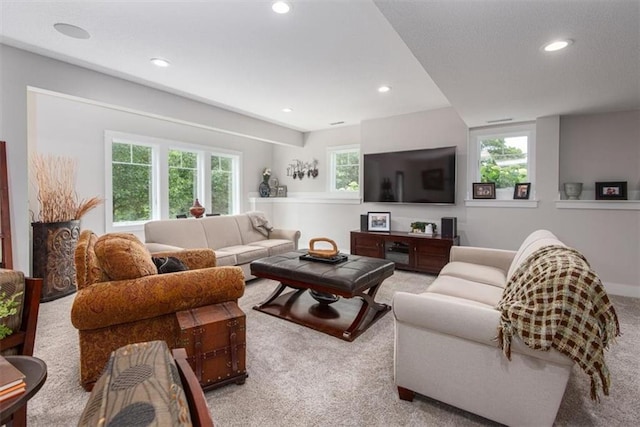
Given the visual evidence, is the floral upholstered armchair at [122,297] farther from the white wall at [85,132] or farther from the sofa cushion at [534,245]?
the white wall at [85,132]

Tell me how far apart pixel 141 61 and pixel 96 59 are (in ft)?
1.41

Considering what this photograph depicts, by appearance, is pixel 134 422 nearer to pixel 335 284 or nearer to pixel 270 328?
pixel 335 284

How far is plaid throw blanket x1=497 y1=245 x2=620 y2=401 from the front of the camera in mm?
1252

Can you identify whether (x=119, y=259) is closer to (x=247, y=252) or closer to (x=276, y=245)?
(x=247, y=252)

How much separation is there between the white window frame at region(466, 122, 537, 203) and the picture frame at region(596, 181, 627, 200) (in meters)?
0.67

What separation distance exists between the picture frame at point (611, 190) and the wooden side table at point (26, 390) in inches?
207

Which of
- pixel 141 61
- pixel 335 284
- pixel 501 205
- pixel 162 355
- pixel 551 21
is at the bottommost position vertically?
pixel 335 284

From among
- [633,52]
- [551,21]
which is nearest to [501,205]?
[633,52]

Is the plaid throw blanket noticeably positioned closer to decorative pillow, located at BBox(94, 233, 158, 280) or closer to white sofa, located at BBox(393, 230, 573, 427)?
white sofa, located at BBox(393, 230, 573, 427)

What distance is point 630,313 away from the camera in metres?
3.07

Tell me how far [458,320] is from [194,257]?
2161 millimetres

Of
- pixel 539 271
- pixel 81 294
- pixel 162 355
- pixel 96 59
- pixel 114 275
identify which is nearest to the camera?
pixel 162 355

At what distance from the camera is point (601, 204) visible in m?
3.70

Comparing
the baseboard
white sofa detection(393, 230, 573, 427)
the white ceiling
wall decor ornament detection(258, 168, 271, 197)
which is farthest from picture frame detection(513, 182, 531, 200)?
wall decor ornament detection(258, 168, 271, 197)
